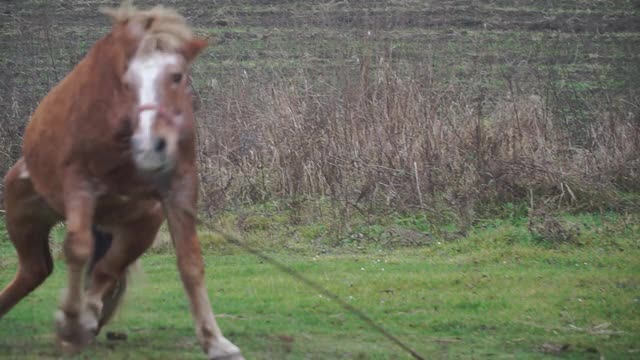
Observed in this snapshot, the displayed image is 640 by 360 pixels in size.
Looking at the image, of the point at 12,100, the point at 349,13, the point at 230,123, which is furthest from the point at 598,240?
the point at 349,13

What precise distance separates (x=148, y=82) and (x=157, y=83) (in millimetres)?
45

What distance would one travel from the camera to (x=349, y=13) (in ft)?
66.0

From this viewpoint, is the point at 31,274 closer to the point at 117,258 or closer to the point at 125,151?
the point at 117,258

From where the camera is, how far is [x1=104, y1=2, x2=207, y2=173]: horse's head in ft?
19.5

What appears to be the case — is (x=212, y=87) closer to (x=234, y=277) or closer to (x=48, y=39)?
(x=48, y=39)

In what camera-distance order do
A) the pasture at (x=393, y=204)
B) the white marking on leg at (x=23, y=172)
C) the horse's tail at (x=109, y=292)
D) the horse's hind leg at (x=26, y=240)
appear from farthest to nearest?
the pasture at (x=393, y=204)
the horse's tail at (x=109, y=292)
the horse's hind leg at (x=26, y=240)
the white marking on leg at (x=23, y=172)

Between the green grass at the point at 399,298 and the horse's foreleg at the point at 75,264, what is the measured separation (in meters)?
0.39

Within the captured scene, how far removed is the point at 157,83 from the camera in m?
6.15

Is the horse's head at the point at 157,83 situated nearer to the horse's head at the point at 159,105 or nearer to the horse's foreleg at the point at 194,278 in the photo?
the horse's head at the point at 159,105

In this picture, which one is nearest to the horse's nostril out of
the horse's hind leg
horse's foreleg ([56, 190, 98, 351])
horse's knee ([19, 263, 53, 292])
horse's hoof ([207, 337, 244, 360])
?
horse's foreleg ([56, 190, 98, 351])

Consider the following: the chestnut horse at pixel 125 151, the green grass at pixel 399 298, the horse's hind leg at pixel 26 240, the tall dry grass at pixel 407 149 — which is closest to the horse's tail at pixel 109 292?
the green grass at pixel 399 298

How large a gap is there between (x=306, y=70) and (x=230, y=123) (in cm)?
242

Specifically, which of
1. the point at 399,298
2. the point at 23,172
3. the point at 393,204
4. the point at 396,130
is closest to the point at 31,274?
the point at 23,172

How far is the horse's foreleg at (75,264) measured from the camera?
6316mm
